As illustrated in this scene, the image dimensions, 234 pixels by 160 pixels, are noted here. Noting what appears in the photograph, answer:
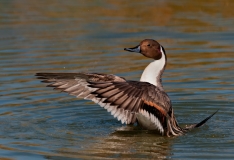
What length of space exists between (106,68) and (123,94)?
15.8 feet

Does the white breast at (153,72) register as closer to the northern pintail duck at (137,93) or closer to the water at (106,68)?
the northern pintail duck at (137,93)

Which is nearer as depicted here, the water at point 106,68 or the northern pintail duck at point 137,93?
the northern pintail duck at point 137,93

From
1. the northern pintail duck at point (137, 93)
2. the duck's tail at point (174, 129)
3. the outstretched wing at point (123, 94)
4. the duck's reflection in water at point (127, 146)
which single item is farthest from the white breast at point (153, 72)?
the duck's reflection in water at point (127, 146)

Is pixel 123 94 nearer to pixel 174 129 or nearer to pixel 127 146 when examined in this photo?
pixel 127 146

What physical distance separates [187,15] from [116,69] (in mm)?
6092

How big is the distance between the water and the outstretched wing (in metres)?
0.32

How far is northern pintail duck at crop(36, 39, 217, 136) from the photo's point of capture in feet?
27.8

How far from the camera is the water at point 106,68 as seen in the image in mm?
8805

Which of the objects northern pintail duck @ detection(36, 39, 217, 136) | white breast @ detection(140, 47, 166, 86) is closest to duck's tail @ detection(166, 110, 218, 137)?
northern pintail duck @ detection(36, 39, 217, 136)

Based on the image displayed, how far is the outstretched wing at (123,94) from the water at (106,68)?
0.32 m

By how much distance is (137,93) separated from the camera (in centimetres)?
857

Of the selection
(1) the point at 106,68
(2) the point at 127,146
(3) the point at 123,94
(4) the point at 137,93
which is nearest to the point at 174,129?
(2) the point at 127,146

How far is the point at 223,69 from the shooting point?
1306cm

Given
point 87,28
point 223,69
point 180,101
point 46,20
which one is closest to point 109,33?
point 87,28
